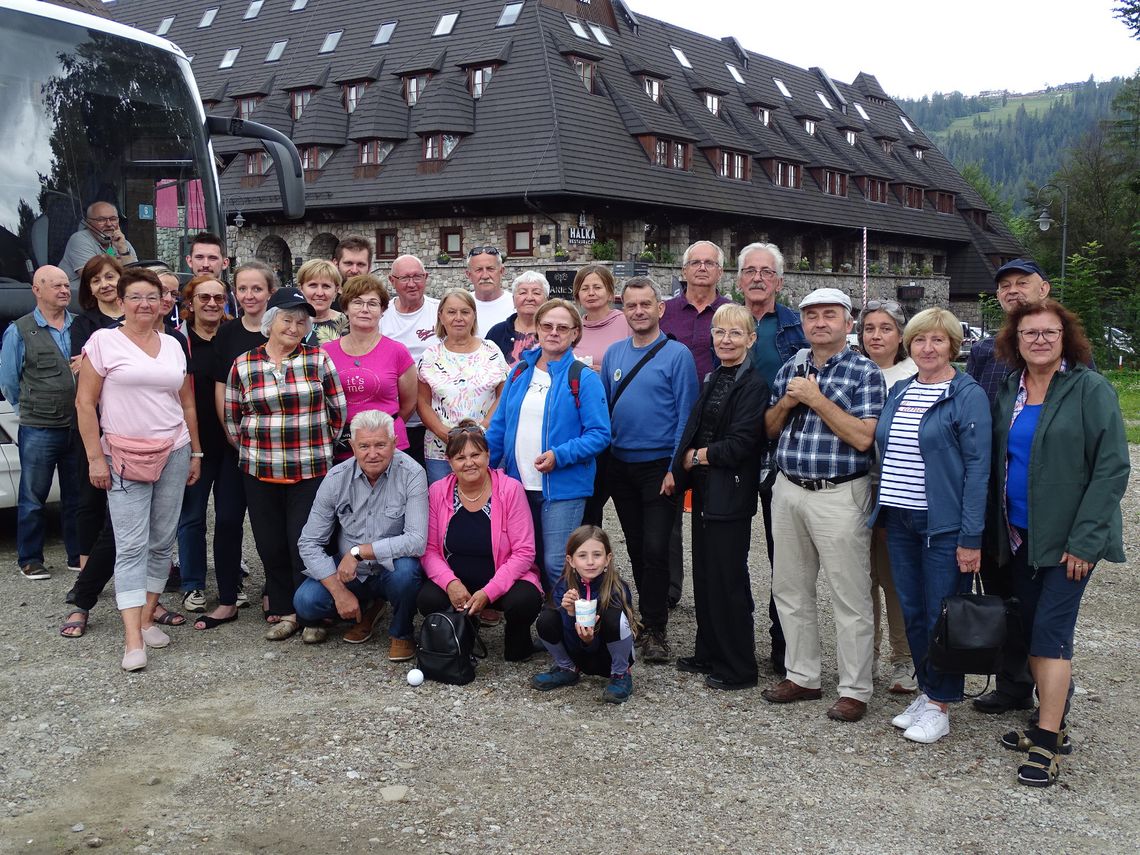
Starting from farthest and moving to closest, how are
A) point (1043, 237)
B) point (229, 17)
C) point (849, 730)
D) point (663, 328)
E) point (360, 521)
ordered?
1. point (1043, 237)
2. point (229, 17)
3. point (663, 328)
4. point (360, 521)
5. point (849, 730)

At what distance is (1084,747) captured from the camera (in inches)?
179

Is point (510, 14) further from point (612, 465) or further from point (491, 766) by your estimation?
point (491, 766)

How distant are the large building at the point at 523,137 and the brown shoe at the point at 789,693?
2537 cm

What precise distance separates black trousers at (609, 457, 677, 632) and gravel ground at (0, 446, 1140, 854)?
0.37 meters

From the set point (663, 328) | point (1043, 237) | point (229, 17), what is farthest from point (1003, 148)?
point (663, 328)

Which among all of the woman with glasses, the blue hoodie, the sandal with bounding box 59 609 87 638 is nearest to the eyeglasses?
the blue hoodie

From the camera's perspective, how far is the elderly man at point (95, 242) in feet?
24.5

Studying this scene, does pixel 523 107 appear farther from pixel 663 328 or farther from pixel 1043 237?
pixel 1043 237

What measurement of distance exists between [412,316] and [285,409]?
4.59ft

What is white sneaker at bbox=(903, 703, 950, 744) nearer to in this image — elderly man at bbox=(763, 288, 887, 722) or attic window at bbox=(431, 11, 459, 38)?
elderly man at bbox=(763, 288, 887, 722)

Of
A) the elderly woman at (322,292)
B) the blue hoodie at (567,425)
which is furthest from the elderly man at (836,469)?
the elderly woman at (322,292)

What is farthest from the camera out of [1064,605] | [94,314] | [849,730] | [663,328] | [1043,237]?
[1043,237]

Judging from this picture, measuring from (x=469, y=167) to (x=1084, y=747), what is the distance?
29.2 meters

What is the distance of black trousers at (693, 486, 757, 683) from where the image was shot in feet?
16.8
